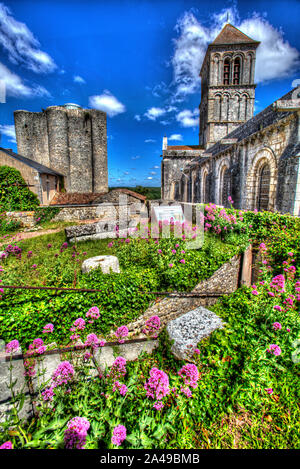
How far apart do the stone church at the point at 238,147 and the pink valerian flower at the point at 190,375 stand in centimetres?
734

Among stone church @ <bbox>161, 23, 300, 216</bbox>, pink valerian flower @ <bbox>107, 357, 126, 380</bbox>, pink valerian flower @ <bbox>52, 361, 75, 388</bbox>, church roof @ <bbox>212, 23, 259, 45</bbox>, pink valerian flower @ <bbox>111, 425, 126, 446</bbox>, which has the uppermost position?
church roof @ <bbox>212, 23, 259, 45</bbox>

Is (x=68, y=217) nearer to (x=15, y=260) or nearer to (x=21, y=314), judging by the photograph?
(x=15, y=260)

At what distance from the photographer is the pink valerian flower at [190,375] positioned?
1834 millimetres

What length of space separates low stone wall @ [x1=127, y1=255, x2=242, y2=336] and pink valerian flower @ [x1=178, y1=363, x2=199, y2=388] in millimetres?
2473

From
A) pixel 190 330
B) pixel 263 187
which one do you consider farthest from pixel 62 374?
pixel 263 187

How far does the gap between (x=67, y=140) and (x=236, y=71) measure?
25683 mm

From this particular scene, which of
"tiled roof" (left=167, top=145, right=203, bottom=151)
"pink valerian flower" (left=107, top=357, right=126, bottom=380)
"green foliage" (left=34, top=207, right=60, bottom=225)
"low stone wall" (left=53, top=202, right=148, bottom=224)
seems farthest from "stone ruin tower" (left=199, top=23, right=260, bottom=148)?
"pink valerian flower" (left=107, top=357, right=126, bottom=380)

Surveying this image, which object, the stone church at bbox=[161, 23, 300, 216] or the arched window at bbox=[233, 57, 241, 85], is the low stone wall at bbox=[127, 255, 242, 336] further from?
the arched window at bbox=[233, 57, 241, 85]

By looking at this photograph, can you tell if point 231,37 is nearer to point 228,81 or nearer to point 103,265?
point 228,81

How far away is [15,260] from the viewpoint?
16.7 feet

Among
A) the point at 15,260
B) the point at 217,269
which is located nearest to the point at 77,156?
the point at 15,260

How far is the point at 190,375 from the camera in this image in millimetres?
1871

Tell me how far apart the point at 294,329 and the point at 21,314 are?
4.50 metres

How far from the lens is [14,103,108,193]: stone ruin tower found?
72.0 ft
